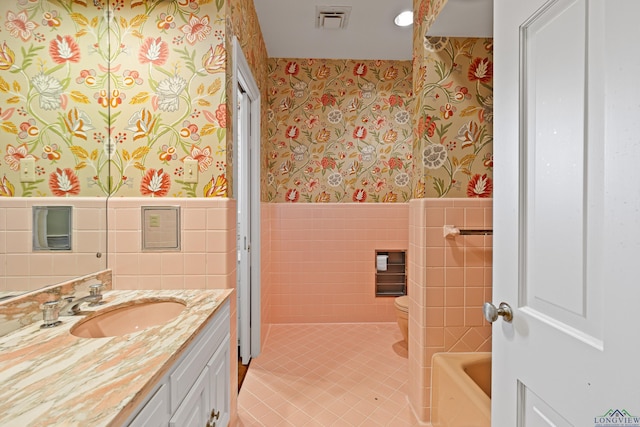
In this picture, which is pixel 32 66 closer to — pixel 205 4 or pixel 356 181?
pixel 205 4

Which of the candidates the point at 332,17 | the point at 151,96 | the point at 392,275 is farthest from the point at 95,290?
the point at 392,275

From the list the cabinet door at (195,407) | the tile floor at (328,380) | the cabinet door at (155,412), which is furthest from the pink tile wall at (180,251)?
the tile floor at (328,380)

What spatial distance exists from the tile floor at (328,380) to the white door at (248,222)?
0.86 feet

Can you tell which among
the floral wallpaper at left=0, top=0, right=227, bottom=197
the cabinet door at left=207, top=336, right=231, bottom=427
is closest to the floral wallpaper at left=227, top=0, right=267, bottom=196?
the floral wallpaper at left=0, top=0, right=227, bottom=197

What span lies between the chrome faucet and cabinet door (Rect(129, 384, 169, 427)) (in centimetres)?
62

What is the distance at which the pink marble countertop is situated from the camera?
1.96 feet

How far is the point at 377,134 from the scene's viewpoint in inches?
119

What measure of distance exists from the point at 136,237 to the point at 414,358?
1633mm

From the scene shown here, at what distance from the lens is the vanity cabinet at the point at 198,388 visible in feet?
2.62

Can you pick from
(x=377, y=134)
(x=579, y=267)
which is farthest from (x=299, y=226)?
(x=579, y=267)

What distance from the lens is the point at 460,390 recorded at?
4.30ft

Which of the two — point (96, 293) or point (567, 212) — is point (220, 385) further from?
point (567, 212)

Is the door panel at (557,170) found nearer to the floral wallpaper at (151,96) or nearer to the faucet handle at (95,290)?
the floral wallpaper at (151,96)

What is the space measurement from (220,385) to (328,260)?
175cm
